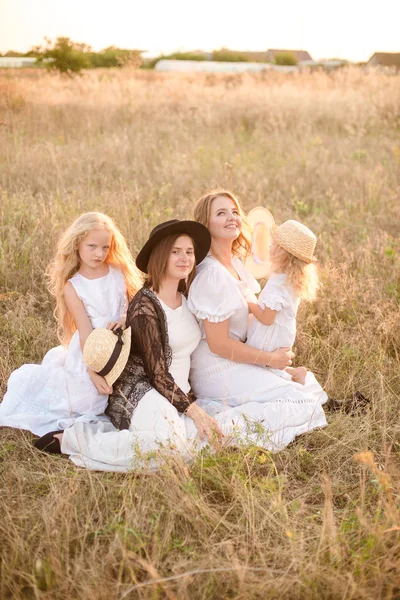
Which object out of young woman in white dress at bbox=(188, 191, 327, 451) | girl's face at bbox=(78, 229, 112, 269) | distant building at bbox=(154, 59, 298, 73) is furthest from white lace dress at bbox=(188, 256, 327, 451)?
distant building at bbox=(154, 59, 298, 73)

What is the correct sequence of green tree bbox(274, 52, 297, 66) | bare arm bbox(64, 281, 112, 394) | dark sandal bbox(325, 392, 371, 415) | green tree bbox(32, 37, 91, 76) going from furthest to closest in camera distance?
1. green tree bbox(274, 52, 297, 66)
2. green tree bbox(32, 37, 91, 76)
3. dark sandal bbox(325, 392, 371, 415)
4. bare arm bbox(64, 281, 112, 394)

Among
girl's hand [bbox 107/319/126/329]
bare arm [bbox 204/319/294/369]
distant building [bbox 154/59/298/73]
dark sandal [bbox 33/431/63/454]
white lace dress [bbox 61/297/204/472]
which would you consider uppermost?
distant building [bbox 154/59/298/73]

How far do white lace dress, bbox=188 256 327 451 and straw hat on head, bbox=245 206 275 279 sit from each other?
1.00 feet

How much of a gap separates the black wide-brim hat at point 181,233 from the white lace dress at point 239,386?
0.40 feet

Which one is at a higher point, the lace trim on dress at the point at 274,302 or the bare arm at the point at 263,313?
the lace trim on dress at the point at 274,302

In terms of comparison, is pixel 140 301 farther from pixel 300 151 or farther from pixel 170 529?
pixel 300 151

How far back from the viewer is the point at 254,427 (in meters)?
3.44

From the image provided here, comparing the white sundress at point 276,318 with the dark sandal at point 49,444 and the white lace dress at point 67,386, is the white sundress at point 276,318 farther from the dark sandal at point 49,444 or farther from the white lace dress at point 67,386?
the dark sandal at point 49,444

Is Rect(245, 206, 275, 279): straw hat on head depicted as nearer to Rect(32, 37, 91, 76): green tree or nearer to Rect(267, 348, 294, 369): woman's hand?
Rect(267, 348, 294, 369): woman's hand

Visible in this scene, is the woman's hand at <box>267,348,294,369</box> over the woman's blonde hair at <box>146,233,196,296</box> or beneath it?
beneath

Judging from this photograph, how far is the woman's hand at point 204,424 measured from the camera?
10.6ft

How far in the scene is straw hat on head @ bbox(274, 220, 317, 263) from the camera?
3547mm

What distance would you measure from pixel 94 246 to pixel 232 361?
1.12 metres

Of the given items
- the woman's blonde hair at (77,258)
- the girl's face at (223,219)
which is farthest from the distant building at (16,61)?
the girl's face at (223,219)
